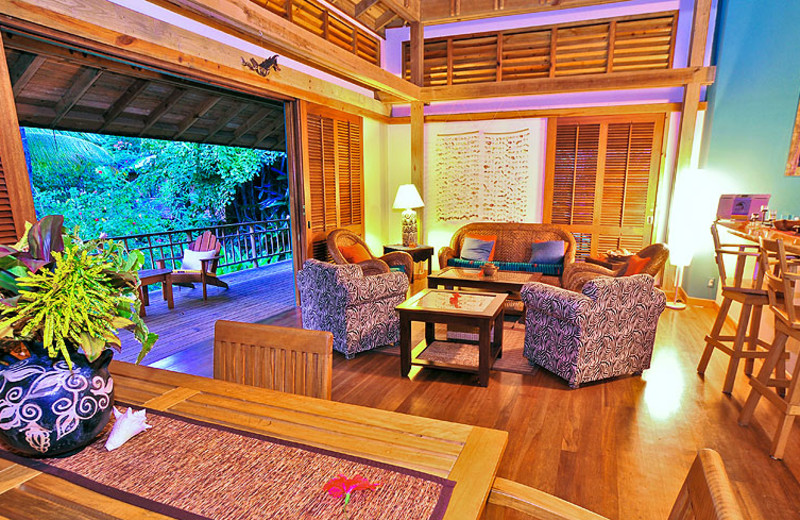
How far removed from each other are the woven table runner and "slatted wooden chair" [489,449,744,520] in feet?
0.68

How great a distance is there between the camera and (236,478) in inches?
38.0

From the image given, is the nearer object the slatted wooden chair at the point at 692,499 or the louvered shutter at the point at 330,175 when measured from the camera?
the slatted wooden chair at the point at 692,499

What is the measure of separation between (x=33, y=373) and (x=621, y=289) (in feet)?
9.83

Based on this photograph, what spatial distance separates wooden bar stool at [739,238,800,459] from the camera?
219 cm

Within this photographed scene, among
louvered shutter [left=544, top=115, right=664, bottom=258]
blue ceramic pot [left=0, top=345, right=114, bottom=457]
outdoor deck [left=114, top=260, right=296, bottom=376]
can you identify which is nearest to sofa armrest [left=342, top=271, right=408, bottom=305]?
outdoor deck [left=114, top=260, right=296, bottom=376]

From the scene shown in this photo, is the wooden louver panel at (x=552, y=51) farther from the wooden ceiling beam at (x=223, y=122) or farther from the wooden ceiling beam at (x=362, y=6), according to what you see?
the wooden ceiling beam at (x=223, y=122)

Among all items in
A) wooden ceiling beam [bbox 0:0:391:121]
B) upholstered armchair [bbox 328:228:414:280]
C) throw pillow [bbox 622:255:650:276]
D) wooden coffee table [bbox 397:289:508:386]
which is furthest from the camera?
upholstered armchair [bbox 328:228:414:280]

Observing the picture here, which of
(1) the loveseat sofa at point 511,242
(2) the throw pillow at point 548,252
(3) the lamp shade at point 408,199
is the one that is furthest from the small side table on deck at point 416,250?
(2) the throw pillow at point 548,252

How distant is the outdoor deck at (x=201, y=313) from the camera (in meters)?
3.59

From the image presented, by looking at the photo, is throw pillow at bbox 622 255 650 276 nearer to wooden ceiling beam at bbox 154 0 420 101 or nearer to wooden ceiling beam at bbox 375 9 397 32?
wooden ceiling beam at bbox 154 0 420 101

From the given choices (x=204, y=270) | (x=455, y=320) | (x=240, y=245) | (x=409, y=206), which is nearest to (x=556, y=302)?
(x=455, y=320)

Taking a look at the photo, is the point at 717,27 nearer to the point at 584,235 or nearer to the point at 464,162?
the point at 584,235

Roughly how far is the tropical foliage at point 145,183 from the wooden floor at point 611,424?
7.25 meters

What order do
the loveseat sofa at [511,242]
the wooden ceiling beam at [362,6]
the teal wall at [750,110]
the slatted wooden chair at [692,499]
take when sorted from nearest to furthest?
1. the slatted wooden chair at [692,499]
2. the teal wall at [750,110]
3. the wooden ceiling beam at [362,6]
4. the loveseat sofa at [511,242]
